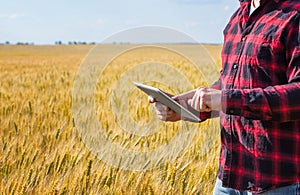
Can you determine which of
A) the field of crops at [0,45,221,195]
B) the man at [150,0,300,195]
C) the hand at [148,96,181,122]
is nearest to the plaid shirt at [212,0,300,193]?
Result: the man at [150,0,300,195]

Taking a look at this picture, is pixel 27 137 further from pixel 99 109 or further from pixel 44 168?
pixel 99 109

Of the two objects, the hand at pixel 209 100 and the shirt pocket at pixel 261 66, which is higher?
the shirt pocket at pixel 261 66

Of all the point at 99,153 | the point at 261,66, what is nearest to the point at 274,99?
the point at 261,66

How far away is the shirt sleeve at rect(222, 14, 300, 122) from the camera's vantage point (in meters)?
1.35

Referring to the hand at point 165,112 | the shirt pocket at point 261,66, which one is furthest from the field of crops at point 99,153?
the shirt pocket at point 261,66

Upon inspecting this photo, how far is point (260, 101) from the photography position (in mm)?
1349

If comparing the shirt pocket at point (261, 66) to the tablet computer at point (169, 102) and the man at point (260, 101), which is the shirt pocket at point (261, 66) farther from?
the tablet computer at point (169, 102)

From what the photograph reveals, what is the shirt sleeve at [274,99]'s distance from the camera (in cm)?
135

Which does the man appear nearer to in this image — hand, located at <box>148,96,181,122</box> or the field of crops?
hand, located at <box>148,96,181,122</box>

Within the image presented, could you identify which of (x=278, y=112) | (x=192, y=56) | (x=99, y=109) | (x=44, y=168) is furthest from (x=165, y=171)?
(x=99, y=109)

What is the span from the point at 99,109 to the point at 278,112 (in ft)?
9.67

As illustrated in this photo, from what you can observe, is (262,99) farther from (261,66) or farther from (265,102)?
(261,66)

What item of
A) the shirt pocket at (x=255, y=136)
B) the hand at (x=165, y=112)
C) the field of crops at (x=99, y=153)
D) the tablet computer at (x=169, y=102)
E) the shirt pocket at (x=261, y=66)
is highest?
the shirt pocket at (x=261, y=66)

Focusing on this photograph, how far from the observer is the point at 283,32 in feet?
4.61
